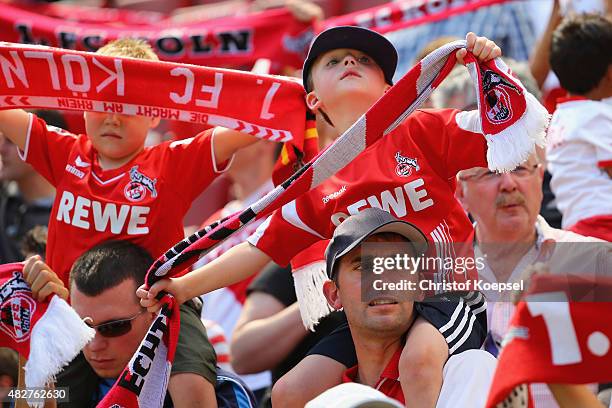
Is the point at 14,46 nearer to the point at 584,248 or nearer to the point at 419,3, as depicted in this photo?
the point at 584,248

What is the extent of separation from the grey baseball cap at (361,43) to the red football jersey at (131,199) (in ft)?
2.09

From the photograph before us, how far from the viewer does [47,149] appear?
15.8ft

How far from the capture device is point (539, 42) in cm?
620

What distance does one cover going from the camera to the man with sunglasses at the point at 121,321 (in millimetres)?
4219

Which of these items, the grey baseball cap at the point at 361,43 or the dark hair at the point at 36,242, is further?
the dark hair at the point at 36,242

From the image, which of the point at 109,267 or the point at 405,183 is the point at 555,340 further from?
the point at 109,267

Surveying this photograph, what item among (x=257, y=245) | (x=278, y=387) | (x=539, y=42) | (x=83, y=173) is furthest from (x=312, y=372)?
(x=539, y=42)

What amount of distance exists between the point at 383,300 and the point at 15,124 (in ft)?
6.29

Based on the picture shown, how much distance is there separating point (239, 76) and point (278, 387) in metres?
1.26

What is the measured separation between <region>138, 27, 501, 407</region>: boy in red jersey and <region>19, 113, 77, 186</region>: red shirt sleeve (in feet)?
3.15

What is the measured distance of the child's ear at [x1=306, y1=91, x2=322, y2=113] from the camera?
4.37 metres

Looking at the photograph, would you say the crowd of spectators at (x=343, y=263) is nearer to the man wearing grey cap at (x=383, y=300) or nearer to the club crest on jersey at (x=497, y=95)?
the man wearing grey cap at (x=383, y=300)

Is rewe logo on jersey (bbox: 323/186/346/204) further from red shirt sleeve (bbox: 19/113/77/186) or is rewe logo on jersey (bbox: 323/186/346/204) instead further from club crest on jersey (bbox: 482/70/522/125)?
red shirt sleeve (bbox: 19/113/77/186)

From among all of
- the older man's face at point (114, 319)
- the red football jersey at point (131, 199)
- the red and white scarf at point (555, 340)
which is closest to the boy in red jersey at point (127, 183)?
the red football jersey at point (131, 199)
